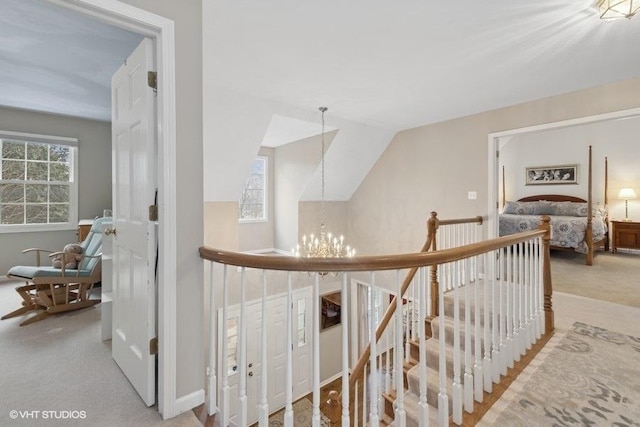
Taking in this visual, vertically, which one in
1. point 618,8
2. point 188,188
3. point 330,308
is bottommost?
point 330,308

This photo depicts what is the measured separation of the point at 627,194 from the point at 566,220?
1.69 metres

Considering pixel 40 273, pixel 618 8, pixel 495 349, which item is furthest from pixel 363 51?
pixel 40 273

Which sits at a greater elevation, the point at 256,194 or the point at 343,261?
the point at 256,194

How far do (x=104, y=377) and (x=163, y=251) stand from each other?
106cm

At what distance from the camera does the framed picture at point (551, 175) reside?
6.47 m

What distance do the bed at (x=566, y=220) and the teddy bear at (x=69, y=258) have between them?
20.5 ft

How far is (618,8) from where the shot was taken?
1.89 metres

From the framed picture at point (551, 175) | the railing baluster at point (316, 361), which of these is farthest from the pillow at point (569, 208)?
the railing baluster at point (316, 361)

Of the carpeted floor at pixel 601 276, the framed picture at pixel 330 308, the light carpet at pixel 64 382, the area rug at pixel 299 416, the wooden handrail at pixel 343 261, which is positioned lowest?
the area rug at pixel 299 416

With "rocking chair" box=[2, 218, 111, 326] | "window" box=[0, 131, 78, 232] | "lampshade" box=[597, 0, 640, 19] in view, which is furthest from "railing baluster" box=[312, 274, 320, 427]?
"window" box=[0, 131, 78, 232]

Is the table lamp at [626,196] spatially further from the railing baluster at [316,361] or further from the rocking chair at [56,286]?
the rocking chair at [56,286]

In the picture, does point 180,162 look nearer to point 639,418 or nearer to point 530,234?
point 530,234

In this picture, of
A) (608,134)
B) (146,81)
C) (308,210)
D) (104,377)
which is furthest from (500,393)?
(608,134)

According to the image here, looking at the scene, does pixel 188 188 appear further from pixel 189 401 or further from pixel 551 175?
pixel 551 175
